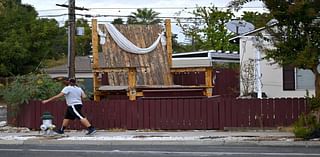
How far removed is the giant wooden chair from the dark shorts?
486 centimetres

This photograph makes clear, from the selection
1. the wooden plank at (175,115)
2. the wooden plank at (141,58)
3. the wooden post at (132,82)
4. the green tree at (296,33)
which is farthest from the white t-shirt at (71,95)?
the wooden plank at (141,58)

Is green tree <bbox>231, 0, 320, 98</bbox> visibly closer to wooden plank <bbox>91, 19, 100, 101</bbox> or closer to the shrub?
the shrub

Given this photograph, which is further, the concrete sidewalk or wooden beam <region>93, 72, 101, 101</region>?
wooden beam <region>93, 72, 101, 101</region>

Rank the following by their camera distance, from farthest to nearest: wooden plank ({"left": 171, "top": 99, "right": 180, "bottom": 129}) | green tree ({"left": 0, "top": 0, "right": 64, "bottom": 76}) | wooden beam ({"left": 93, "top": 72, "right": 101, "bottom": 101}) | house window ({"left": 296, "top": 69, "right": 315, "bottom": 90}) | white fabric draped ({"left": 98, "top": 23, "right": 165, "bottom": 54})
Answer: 1. green tree ({"left": 0, "top": 0, "right": 64, "bottom": 76})
2. white fabric draped ({"left": 98, "top": 23, "right": 165, "bottom": 54})
3. wooden beam ({"left": 93, "top": 72, "right": 101, "bottom": 101})
4. house window ({"left": 296, "top": 69, "right": 315, "bottom": 90})
5. wooden plank ({"left": 171, "top": 99, "right": 180, "bottom": 129})

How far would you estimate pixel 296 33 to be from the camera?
1775 centimetres

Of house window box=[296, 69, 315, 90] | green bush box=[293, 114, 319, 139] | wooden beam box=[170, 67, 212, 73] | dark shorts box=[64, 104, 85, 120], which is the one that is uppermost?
wooden beam box=[170, 67, 212, 73]

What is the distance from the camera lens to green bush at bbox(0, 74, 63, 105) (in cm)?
2111

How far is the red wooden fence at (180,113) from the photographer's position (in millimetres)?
19656

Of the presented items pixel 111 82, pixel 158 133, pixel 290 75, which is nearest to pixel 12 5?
pixel 111 82

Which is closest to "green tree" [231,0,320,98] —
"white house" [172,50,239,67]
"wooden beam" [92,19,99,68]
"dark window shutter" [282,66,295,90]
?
"dark window shutter" [282,66,295,90]

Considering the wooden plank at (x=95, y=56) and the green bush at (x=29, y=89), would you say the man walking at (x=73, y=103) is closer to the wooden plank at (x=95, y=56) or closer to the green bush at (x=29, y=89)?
the green bush at (x=29, y=89)

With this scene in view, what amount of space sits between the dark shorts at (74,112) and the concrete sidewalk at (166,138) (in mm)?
547

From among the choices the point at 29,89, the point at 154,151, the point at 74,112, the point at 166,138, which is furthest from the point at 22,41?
the point at 154,151

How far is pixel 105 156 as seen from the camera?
13984mm
